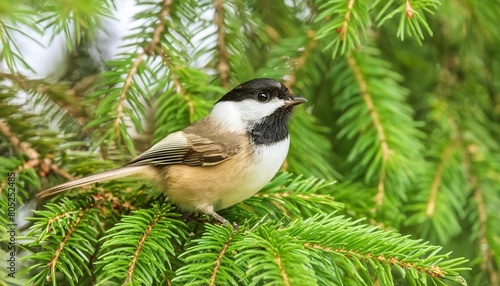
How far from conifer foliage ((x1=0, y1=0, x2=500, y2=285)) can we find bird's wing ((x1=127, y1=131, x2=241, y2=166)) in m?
0.09

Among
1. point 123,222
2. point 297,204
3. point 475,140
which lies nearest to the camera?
point 123,222

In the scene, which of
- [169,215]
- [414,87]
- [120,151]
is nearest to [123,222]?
[169,215]

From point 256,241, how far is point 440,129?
110 cm

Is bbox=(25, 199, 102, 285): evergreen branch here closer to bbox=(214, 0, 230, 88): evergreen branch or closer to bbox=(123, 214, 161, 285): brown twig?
Result: bbox=(123, 214, 161, 285): brown twig

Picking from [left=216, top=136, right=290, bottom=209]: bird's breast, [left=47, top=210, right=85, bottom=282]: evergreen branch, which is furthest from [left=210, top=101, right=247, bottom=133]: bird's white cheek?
[left=47, top=210, right=85, bottom=282]: evergreen branch

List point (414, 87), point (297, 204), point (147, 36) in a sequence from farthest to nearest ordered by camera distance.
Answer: point (414, 87) < point (147, 36) < point (297, 204)

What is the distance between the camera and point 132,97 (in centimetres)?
171

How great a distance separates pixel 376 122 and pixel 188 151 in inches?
22.8

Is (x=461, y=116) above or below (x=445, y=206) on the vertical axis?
above

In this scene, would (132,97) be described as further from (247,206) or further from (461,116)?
(461,116)

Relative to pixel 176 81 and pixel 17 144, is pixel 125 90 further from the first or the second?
pixel 17 144

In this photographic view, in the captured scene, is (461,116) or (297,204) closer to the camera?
(297,204)

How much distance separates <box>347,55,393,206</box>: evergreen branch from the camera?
180 cm

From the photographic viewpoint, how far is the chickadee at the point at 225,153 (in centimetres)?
164
